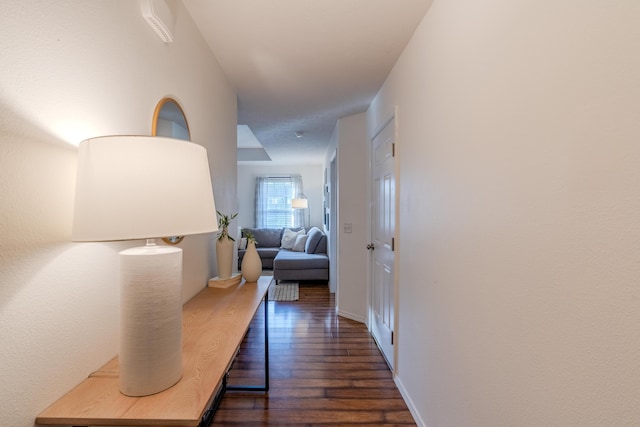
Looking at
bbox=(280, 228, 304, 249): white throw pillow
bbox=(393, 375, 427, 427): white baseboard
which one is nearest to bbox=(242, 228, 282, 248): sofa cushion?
bbox=(280, 228, 304, 249): white throw pillow

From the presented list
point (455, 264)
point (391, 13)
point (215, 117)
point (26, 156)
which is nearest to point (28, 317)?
point (26, 156)

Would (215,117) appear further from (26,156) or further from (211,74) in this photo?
(26,156)

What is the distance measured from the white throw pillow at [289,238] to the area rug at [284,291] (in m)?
1.22

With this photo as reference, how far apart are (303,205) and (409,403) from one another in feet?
17.5

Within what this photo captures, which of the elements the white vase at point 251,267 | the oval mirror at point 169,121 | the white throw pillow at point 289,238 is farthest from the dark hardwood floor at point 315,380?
the white throw pillow at point 289,238

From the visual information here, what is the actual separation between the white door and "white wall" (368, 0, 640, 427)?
2.43ft

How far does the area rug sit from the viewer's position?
14.0 ft

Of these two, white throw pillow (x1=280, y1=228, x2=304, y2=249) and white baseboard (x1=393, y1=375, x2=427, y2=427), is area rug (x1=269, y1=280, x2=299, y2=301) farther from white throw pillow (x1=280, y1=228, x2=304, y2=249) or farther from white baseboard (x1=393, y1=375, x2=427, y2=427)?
white baseboard (x1=393, y1=375, x2=427, y2=427)

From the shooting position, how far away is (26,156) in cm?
71

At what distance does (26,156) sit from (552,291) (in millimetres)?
1378

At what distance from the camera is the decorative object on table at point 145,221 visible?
0.72m

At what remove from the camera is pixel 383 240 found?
2.63m

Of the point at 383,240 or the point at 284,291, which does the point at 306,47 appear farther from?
the point at 284,291

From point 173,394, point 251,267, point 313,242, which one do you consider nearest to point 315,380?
point 251,267
